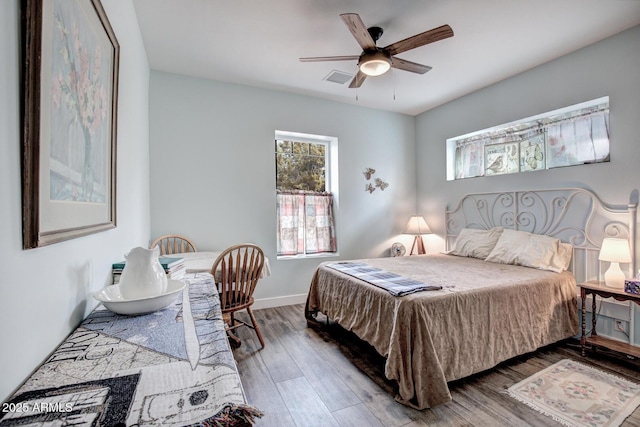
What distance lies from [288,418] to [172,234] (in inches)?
88.4

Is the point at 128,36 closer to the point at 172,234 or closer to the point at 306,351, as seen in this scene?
the point at 172,234

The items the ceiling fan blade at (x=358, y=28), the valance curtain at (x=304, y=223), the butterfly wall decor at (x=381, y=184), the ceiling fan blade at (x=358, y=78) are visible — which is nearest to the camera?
the ceiling fan blade at (x=358, y=28)

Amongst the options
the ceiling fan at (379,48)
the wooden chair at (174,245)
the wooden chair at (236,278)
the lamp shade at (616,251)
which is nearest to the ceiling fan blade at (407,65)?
the ceiling fan at (379,48)

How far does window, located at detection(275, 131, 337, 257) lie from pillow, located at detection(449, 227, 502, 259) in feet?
5.35

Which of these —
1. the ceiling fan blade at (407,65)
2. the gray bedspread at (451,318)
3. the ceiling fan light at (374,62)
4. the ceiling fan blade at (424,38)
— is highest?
the ceiling fan blade at (407,65)

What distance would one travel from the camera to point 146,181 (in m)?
2.93

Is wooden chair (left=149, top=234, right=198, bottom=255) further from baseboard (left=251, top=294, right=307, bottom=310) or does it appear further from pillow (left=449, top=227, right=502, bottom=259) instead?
pillow (left=449, top=227, right=502, bottom=259)

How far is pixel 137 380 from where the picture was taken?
Answer: 0.69 metres

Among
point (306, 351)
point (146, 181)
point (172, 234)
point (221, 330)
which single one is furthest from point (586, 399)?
point (146, 181)

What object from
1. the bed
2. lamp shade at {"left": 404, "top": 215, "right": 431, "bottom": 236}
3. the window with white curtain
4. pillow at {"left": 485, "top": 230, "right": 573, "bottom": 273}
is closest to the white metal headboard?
the bed

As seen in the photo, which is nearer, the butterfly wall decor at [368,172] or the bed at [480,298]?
the bed at [480,298]

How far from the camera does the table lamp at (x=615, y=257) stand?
2268mm

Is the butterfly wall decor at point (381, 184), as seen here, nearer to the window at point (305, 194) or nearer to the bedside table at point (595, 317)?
the window at point (305, 194)

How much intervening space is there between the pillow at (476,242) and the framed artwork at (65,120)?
3497mm
